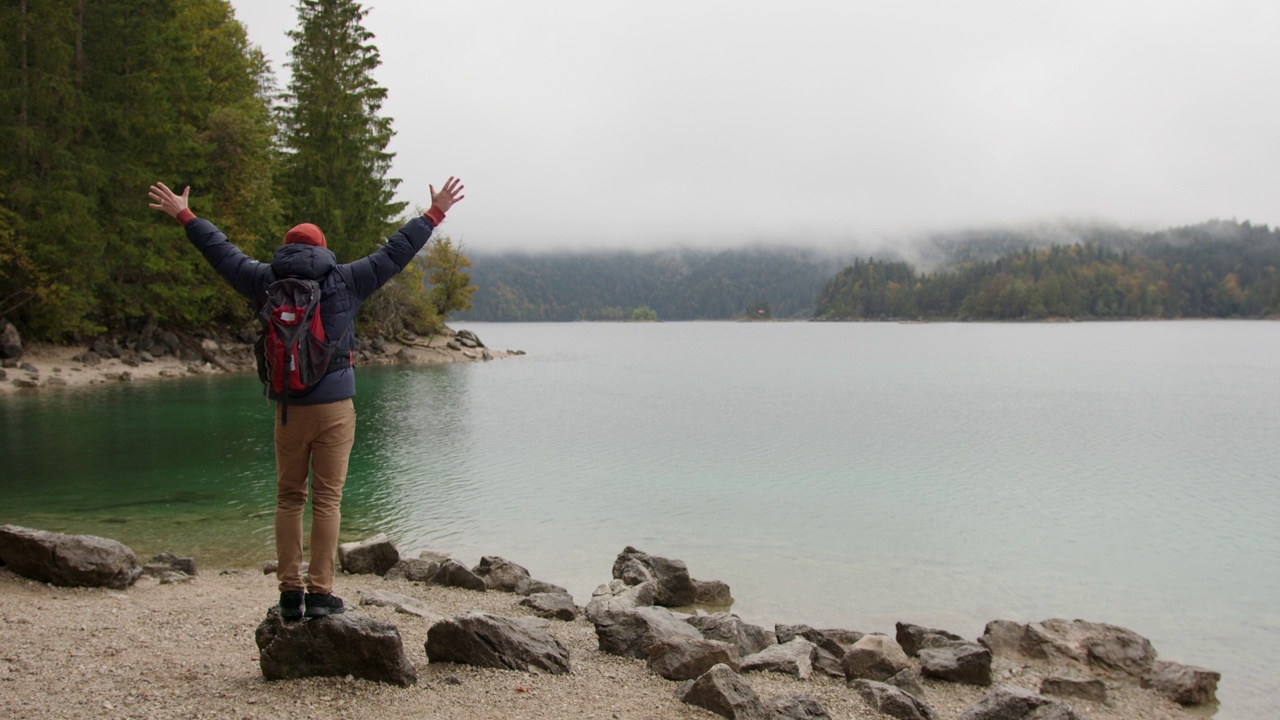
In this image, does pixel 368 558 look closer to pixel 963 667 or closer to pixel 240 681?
pixel 240 681

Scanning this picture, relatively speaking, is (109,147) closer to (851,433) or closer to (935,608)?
(851,433)

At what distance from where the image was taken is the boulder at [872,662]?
8.65 meters

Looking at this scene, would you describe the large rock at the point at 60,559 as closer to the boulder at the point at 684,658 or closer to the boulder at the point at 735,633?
the boulder at the point at 684,658

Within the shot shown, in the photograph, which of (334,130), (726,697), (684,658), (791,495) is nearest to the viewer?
(726,697)

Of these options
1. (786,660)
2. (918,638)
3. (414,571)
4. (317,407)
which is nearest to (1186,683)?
(918,638)

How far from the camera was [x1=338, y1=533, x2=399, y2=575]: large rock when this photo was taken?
469 inches

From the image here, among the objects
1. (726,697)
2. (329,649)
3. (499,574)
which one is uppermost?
(329,649)

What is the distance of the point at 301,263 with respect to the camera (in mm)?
5723

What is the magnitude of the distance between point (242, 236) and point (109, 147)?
290 inches

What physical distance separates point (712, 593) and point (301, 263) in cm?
853

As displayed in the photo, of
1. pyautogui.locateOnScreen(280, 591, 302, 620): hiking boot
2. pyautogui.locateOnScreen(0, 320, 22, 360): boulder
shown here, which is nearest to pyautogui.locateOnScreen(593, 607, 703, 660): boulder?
pyautogui.locateOnScreen(280, 591, 302, 620): hiking boot

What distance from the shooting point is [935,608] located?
480 inches

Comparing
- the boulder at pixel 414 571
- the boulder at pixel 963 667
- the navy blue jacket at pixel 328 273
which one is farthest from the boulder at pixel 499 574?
the navy blue jacket at pixel 328 273

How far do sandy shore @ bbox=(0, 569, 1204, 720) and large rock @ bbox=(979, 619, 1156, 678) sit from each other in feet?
1.37
